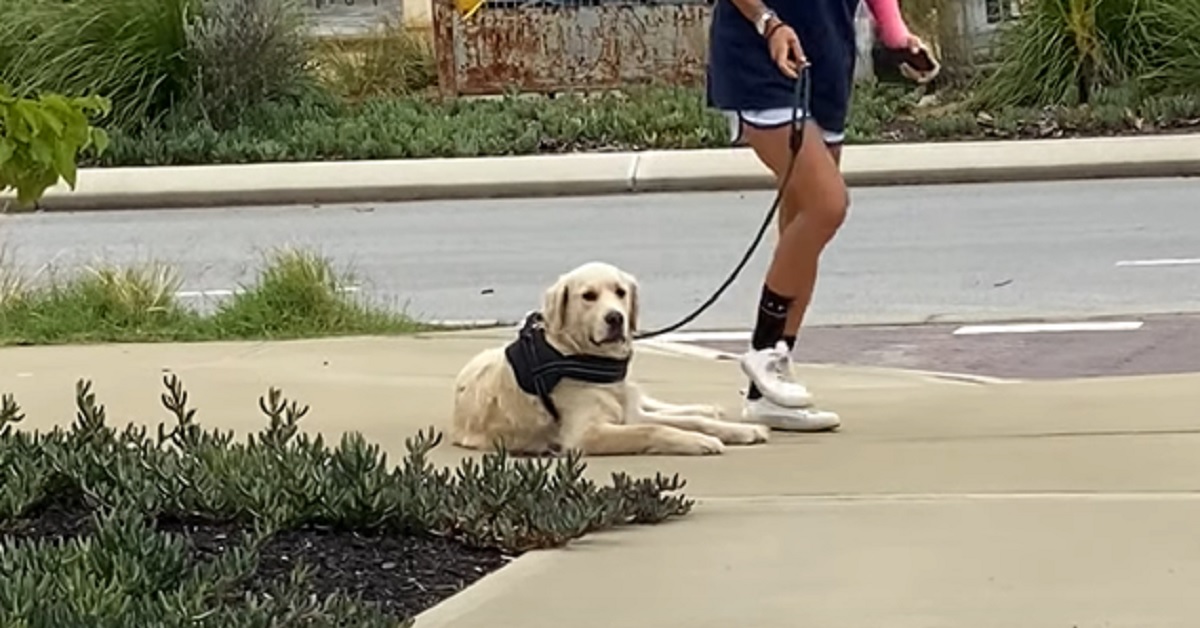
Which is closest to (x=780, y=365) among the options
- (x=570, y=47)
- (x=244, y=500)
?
(x=244, y=500)

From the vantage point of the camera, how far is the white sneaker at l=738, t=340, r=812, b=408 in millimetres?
7430

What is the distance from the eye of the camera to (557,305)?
7.20 metres

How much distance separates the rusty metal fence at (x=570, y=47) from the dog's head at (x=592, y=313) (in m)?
15.5

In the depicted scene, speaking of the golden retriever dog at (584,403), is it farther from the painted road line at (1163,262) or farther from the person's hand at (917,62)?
the painted road line at (1163,262)

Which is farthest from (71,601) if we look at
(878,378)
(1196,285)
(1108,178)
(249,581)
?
(1108,178)

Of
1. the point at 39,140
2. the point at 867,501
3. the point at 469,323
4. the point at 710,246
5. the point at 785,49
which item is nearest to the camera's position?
the point at 39,140

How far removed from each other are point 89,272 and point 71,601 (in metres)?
6.92

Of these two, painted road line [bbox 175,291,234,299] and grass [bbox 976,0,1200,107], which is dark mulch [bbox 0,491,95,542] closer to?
painted road line [bbox 175,291,234,299]

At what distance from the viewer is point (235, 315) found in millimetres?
10781

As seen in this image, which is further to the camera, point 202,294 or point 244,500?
point 202,294

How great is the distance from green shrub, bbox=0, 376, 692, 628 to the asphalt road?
193 inches

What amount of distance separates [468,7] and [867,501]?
17.0 m

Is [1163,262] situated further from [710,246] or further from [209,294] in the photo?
[209,294]

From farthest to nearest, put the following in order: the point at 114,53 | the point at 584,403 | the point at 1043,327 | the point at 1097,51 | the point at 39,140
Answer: the point at 114,53, the point at 1097,51, the point at 1043,327, the point at 584,403, the point at 39,140
